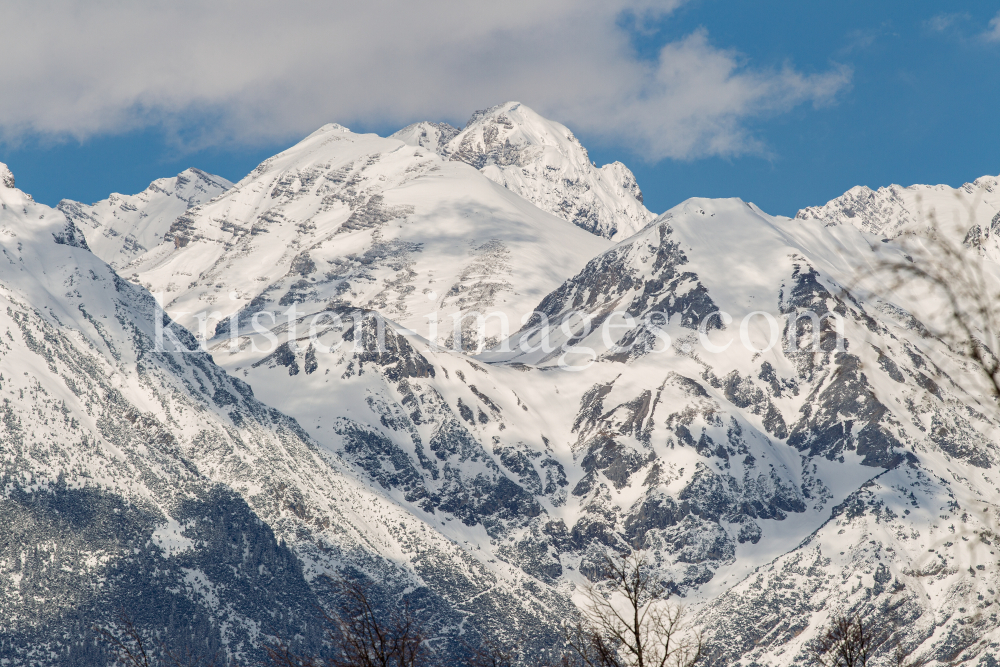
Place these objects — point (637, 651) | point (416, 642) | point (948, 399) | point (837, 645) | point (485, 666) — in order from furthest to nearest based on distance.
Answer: point (485, 666) → point (837, 645) → point (416, 642) → point (637, 651) → point (948, 399)

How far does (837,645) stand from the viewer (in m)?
37.1

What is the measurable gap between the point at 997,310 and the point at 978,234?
1141mm

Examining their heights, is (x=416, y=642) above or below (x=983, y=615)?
above

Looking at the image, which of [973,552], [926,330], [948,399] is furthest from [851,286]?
[973,552]

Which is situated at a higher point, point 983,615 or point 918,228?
point 918,228

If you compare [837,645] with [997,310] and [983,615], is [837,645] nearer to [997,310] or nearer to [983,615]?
[983,615]

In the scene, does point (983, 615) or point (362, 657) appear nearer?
point (983, 615)

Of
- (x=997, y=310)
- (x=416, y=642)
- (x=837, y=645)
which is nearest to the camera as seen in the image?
(x=997, y=310)

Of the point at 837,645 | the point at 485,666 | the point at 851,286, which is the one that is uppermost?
the point at 851,286

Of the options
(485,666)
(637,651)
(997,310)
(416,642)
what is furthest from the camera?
(485,666)

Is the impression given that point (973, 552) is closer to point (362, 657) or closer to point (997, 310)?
point (997, 310)

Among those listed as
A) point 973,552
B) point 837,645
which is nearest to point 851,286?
point 973,552

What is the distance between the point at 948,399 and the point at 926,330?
2.32 meters

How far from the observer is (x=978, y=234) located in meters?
17.8
